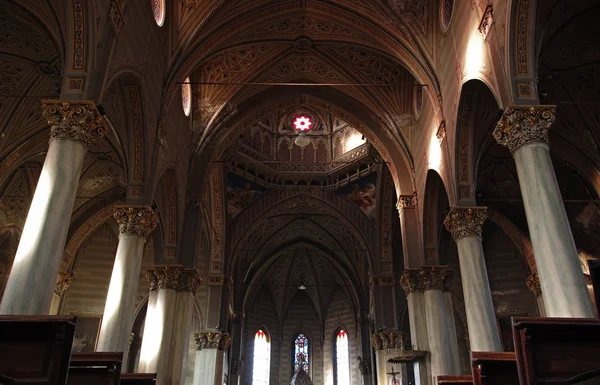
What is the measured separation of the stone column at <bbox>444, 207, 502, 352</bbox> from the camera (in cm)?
1078

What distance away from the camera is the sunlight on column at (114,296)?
10734 millimetres

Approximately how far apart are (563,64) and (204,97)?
1040cm

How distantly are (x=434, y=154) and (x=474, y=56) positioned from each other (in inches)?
148

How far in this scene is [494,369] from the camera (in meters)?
7.29

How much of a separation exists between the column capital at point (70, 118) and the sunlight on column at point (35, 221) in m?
0.71

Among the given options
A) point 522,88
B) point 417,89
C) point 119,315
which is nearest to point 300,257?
point 417,89

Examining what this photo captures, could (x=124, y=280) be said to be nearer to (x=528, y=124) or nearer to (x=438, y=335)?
(x=438, y=335)

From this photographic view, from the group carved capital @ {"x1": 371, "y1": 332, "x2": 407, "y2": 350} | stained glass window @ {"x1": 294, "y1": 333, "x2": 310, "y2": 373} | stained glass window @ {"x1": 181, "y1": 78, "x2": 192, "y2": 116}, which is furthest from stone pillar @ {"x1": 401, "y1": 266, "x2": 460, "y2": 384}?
stained glass window @ {"x1": 294, "y1": 333, "x2": 310, "y2": 373}

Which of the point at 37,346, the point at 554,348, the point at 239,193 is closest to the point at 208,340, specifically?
the point at 239,193

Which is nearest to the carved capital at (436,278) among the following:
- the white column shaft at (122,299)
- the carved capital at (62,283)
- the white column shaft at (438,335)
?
the white column shaft at (438,335)

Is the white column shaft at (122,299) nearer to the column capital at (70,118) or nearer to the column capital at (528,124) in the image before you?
the column capital at (70,118)

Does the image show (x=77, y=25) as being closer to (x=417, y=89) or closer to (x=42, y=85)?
(x=42, y=85)

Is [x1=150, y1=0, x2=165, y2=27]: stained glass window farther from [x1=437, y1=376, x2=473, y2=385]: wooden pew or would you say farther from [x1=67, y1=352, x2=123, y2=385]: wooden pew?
[x1=437, y1=376, x2=473, y2=385]: wooden pew

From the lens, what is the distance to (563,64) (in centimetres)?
1305
